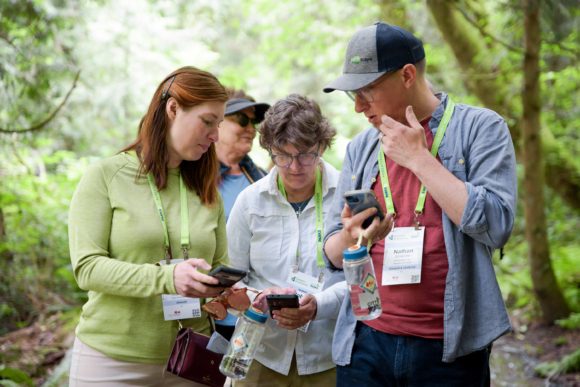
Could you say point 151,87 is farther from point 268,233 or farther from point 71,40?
point 268,233

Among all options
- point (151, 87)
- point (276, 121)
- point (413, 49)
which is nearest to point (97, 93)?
point (151, 87)

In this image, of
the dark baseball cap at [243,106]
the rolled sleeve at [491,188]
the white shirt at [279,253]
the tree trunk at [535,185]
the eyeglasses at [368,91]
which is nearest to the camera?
the rolled sleeve at [491,188]

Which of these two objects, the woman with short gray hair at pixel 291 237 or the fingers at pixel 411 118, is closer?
the fingers at pixel 411 118

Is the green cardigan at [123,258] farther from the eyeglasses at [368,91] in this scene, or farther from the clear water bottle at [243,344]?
the eyeglasses at [368,91]

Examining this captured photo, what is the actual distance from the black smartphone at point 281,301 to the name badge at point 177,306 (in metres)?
0.31

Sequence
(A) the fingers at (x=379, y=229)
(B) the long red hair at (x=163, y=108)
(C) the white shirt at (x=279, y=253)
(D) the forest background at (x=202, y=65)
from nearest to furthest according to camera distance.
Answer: (A) the fingers at (x=379, y=229) < (B) the long red hair at (x=163, y=108) < (C) the white shirt at (x=279, y=253) < (D) the forest background at (x=202, y=65)

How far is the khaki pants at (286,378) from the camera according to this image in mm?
Result: 2867

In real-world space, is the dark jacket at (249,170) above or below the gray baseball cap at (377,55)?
below

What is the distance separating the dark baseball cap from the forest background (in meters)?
1.42

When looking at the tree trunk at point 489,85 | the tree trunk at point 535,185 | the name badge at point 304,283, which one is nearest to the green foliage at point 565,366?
the tree trunk at point 535,185

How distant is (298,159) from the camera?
292cm

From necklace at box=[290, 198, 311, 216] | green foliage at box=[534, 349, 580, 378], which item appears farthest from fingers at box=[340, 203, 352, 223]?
green foliage at box=[534, 349, 580, 378]

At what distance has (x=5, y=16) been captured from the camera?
562 cm

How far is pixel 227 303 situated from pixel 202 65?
399 inches
